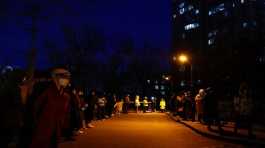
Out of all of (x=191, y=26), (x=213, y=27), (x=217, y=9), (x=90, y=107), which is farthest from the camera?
(x=191, y=26)

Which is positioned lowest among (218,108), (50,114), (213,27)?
(50,114)

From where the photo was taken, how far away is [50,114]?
22.1ft

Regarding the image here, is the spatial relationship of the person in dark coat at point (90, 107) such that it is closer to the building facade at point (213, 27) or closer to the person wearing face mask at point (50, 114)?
the building facade at point (213, 27)

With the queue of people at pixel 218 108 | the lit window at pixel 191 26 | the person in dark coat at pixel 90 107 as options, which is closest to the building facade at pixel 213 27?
the lit window at pixel 191 26

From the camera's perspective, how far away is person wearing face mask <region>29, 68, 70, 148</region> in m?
6.58

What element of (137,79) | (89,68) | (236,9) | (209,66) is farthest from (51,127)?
(236,9)

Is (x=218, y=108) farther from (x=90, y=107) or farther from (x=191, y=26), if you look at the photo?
(x=191, y=26)

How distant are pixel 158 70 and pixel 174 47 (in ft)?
194

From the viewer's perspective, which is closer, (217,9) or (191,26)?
(217,9)

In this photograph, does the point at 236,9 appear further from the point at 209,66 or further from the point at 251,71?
the point at 251,71

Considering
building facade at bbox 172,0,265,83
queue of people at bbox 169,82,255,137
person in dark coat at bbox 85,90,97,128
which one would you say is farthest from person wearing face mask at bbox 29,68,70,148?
building facade at bbox 172,0,265,83

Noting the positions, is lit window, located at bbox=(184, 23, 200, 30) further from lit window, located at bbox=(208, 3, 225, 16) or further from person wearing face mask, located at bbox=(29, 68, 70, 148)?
person wearing face mask, located at bbox=(29, 68, 70, 148)

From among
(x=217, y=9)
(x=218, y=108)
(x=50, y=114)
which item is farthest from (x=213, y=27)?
(x=50, y=114)

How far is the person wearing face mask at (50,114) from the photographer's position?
658 cm
